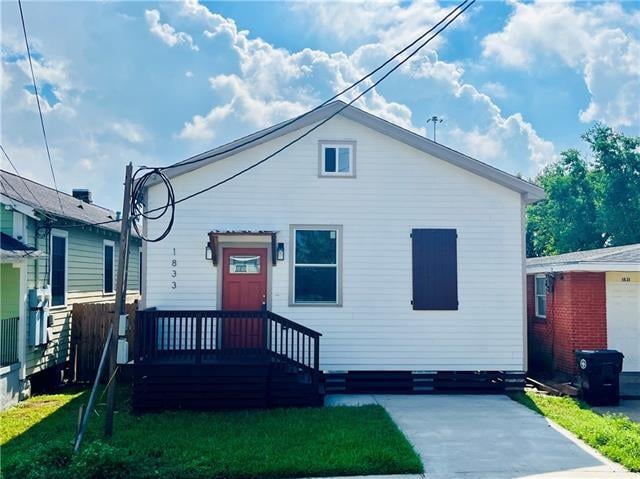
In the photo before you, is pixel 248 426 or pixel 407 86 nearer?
pixel 248 426

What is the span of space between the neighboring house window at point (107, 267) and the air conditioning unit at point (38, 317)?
Result: 3.71 metres

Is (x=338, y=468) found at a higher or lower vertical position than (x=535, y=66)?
lower

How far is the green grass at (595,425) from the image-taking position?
579cm

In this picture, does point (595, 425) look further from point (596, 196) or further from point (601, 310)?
point (596, 196)

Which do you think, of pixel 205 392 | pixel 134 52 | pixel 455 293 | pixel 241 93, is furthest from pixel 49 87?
pixel 455 293

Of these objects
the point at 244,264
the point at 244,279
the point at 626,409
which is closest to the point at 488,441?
the point at 626,409

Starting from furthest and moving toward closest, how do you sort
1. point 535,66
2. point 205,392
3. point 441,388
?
point 535,66, point 441,388, point 205,392

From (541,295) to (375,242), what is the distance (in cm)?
522

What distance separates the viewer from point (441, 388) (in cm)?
933

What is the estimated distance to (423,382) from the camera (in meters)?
9.35

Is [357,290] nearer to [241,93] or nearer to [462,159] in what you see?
[462,159]

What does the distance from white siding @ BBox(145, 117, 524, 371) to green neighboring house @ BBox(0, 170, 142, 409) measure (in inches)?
81.8

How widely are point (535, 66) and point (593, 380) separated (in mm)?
7885

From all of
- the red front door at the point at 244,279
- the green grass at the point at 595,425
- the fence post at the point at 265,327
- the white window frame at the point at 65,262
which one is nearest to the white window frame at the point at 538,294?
the green grass at the point at 595,425
